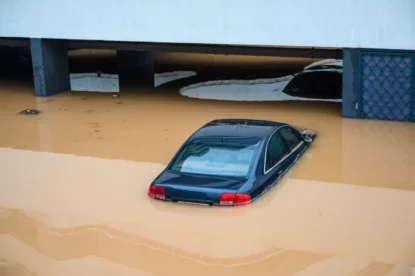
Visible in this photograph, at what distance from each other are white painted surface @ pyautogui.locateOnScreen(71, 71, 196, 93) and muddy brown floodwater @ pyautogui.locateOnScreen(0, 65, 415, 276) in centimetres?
568

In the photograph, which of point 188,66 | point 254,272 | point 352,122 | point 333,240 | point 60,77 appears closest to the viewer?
point 254,272

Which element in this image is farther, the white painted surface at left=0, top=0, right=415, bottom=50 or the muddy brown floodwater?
the white painted surface at left=0, top=0, right=415, bottom=50

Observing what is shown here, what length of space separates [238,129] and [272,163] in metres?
0.87

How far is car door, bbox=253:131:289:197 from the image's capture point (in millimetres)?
9602

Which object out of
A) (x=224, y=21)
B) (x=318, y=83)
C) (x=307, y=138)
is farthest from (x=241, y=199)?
(x=318, y=83)

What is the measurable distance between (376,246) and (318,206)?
154 cm

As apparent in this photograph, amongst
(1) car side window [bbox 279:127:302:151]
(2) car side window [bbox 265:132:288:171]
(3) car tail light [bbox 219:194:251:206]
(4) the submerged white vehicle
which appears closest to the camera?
(3) car tail light [bbox 219:194:251:206]

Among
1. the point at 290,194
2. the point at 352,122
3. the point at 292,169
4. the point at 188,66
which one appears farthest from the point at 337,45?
the point at 188,66

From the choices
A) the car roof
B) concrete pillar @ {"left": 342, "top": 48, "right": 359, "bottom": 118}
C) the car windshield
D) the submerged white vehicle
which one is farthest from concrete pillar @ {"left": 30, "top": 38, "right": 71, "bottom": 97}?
the car windshield

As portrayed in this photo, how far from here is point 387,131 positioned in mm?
13688

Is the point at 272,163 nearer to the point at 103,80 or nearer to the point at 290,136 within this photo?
the point at 290,136

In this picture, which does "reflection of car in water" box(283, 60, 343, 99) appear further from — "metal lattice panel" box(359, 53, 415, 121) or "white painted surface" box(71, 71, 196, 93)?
"white painted surface" box(71, 71, 196, 93)

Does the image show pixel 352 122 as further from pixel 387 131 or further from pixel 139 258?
pixel 139 258

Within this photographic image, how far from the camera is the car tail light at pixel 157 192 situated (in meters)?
9.52
